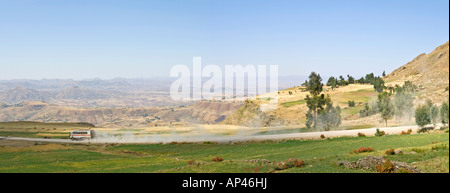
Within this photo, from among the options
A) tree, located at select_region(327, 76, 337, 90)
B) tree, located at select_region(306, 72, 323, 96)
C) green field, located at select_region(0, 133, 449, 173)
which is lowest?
green field, located at select_region(0, 133, 449, 173)

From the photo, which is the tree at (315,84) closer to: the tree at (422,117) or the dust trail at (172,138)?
the dust trail at (172,138)

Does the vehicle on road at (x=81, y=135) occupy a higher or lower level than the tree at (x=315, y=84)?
lower

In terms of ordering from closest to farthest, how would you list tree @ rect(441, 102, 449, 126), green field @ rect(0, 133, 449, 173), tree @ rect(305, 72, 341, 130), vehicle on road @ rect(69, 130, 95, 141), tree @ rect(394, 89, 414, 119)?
1. green field @ rect(0, 133, 449, 173)
2. tree @ rect(441, 102, 449, 126)
3. tree @ rect(394, 89, 414, 119)
4. tree @ rect(305, 72, 341, 130)
5. vehicle on road @ rect(69, 130, 95, 141)

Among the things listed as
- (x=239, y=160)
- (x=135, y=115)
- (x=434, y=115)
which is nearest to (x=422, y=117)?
(x=434, y=115)

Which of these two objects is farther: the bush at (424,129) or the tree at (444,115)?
the tree at (444,115)

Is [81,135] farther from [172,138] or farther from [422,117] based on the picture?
[422,117]

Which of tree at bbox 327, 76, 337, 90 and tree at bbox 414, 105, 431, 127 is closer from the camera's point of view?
tree at bbox 414, 105, 431, 127

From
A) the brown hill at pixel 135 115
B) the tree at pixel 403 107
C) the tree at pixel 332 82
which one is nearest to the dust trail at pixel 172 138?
the tree at pixel 403 107

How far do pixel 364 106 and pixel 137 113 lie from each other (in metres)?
128

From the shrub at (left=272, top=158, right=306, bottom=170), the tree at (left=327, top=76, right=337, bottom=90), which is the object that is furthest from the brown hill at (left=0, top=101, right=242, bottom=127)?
the shrub at (left=272, top=158, right=306, bottom=170)

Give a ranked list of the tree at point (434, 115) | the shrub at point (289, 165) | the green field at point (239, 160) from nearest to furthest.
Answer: the green field at point (239, 160) → the shrub at point (289, 165) → the tree at point (434, 115)

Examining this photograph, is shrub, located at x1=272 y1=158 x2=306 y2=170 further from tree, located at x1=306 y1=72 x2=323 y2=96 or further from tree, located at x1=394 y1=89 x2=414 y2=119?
tree, located at x1=306 y1=72 x2=323 y2=96

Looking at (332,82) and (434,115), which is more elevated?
(332,82)
